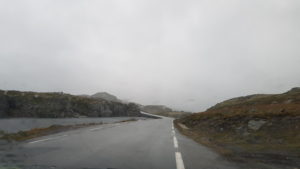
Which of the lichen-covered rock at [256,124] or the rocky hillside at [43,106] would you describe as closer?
the lichen-covered rock at [256,124]

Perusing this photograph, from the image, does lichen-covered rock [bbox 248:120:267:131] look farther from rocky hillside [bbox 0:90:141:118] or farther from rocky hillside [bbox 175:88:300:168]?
rocky hillside [bbox 0:90:141:118]

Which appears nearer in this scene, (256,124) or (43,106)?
(256,124)

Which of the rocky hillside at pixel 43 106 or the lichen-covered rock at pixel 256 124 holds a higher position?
the rocky hillside at pixel 43 106

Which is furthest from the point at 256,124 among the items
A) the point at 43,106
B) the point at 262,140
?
the point at 43,106

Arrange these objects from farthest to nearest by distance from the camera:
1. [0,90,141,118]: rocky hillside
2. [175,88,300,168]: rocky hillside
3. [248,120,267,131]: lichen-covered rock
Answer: [0,90,141,118]: rocky hillside, [248,120,267,131]: lichen-covered rock, [175,88,300,168]: rocky hillside

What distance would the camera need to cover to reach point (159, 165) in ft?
30.6

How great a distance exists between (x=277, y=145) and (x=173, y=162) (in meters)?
7.60

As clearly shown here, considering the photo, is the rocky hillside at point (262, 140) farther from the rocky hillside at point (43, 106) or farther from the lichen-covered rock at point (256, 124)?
the rocky hillside at point (43, 106)

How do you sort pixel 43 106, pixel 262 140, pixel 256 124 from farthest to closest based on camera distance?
1. pixel 43 106
2. pixel 256 124
3. pixel 262 140

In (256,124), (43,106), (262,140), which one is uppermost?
(43,106)

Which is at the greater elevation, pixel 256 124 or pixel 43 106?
pixel 43 106

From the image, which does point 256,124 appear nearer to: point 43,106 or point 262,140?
point 262,140

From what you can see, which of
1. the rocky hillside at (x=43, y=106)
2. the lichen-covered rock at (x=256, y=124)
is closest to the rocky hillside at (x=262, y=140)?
the lichen-covered rock at (x=256, y=124)

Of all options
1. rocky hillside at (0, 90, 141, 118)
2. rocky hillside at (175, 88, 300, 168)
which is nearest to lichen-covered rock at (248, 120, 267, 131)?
rocky hillside at (175, 88, 300, 168)
